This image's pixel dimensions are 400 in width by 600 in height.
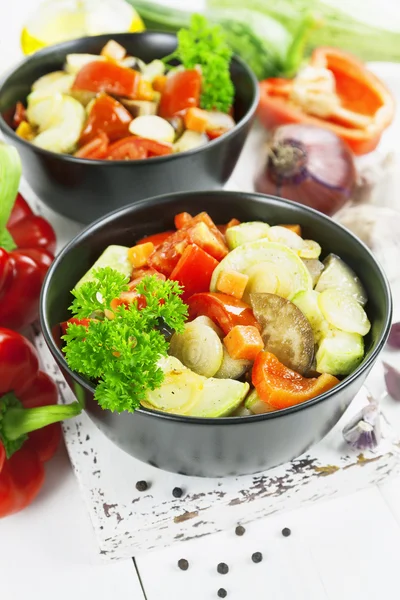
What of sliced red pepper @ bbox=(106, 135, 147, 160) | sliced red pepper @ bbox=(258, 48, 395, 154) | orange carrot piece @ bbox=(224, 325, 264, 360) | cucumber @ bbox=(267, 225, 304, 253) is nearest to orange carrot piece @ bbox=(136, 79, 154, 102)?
sliced red pepper @ bbox=(106, 135, 147, 160)

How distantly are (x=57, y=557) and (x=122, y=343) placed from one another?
0.72 metres

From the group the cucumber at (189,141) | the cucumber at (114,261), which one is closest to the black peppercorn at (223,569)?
the cucumber at (114,261)

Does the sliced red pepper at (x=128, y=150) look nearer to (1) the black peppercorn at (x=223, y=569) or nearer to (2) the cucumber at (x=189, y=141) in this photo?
(2) the cucumber at (x=189, y=141)

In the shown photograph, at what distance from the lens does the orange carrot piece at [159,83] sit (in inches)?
118

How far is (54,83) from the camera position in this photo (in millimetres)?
3031

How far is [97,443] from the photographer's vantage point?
7.43ft

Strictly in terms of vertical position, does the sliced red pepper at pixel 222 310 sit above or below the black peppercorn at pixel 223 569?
above

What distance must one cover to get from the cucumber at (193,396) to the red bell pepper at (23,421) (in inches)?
16.1

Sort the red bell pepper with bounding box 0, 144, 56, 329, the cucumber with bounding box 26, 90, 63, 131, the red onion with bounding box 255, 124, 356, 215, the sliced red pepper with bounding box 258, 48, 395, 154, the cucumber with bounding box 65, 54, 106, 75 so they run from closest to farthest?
the red bell pepper with bounding box 0, 144, 56, 329 → the cucumber with bounding box 26, 90, 63, 131 → the red onion with bounding box 255, 124, 356, 215 → the cucumber with bounding box 65, 54, 106, 75 → the sliced red pepper with bounding box 258, 48, 395, 154

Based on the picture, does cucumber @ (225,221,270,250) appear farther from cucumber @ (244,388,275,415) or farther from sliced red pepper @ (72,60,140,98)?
sliced red pepper @ (72,60,140,98)

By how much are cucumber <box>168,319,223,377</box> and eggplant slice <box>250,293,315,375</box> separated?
0.14 metres

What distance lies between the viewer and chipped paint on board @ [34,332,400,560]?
209 cm

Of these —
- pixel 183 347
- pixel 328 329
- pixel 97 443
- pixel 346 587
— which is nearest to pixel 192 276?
pixel 183 347

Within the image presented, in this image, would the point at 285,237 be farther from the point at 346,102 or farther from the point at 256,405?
the point at 346,102
